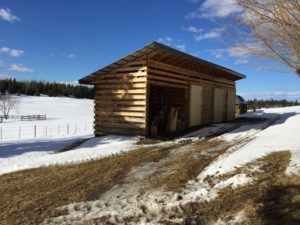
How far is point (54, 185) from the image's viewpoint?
6.69 meters

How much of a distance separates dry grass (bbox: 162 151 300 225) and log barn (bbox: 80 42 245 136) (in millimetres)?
8187

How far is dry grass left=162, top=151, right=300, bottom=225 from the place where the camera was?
13.1 feet

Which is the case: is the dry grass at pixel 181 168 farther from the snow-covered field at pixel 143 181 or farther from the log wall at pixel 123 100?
the log wall at pixel 123 100

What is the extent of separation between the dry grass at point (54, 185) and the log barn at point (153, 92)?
14.7ft

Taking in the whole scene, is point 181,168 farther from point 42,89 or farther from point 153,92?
point 42,89

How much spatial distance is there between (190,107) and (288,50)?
1088cm

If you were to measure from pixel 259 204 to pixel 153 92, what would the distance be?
1472cm

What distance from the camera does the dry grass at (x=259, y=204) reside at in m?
4.00

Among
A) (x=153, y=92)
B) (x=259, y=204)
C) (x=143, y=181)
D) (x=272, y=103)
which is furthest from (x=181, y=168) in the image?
(x=272, y=103)

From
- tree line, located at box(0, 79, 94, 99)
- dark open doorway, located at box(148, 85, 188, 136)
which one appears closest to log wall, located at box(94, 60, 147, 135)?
dark open doorway, located at box(148, 85, 188, 136)

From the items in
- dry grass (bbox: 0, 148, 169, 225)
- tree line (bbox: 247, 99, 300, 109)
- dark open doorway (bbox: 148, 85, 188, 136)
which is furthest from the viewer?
tree line (bbox: 247, 99, 300, 109)

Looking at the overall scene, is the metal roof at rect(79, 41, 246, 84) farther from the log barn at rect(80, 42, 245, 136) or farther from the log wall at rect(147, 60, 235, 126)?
the log wall at rect(147, 60, 235, 126)

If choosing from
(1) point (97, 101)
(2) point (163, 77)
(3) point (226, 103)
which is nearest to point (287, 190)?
(2) point (163, 77)

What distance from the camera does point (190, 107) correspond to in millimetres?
16609
